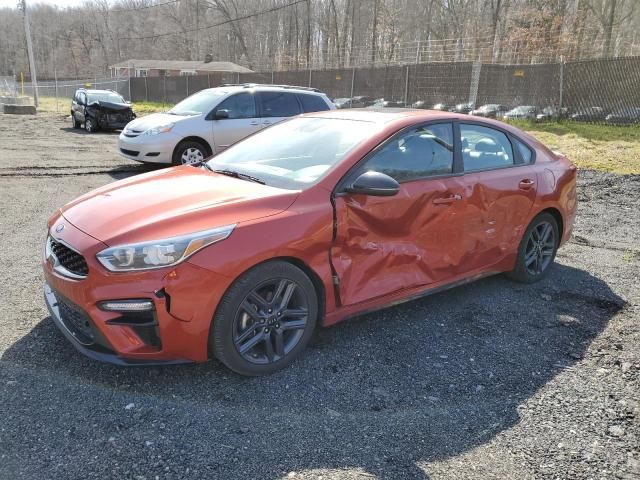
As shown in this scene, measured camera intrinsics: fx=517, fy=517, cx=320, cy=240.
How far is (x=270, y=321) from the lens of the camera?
3178mm

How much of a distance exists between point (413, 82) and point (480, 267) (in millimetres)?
18691

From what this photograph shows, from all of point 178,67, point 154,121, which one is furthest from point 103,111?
point 178,67

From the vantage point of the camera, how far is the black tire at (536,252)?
188 inches

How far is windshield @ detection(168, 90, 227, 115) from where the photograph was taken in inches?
389

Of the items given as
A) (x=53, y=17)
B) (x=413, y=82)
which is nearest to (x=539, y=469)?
(x=413, y=82)

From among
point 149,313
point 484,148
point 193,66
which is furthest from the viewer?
point 193,66

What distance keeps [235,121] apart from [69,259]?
23.7 ft

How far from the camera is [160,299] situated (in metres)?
2.79

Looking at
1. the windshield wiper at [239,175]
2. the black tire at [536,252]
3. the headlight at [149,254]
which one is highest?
the windshield wiper at [239,175]

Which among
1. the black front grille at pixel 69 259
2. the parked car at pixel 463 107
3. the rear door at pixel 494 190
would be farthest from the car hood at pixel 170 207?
the parked car at pixel 463 107

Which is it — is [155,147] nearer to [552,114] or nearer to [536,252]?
[536,252]

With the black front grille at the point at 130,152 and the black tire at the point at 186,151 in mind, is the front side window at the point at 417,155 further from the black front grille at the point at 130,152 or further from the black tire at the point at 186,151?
the black front grille at the point at 130,152

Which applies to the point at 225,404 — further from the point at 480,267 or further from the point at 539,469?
the point at 480,267

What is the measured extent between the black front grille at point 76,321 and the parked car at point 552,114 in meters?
17.7
